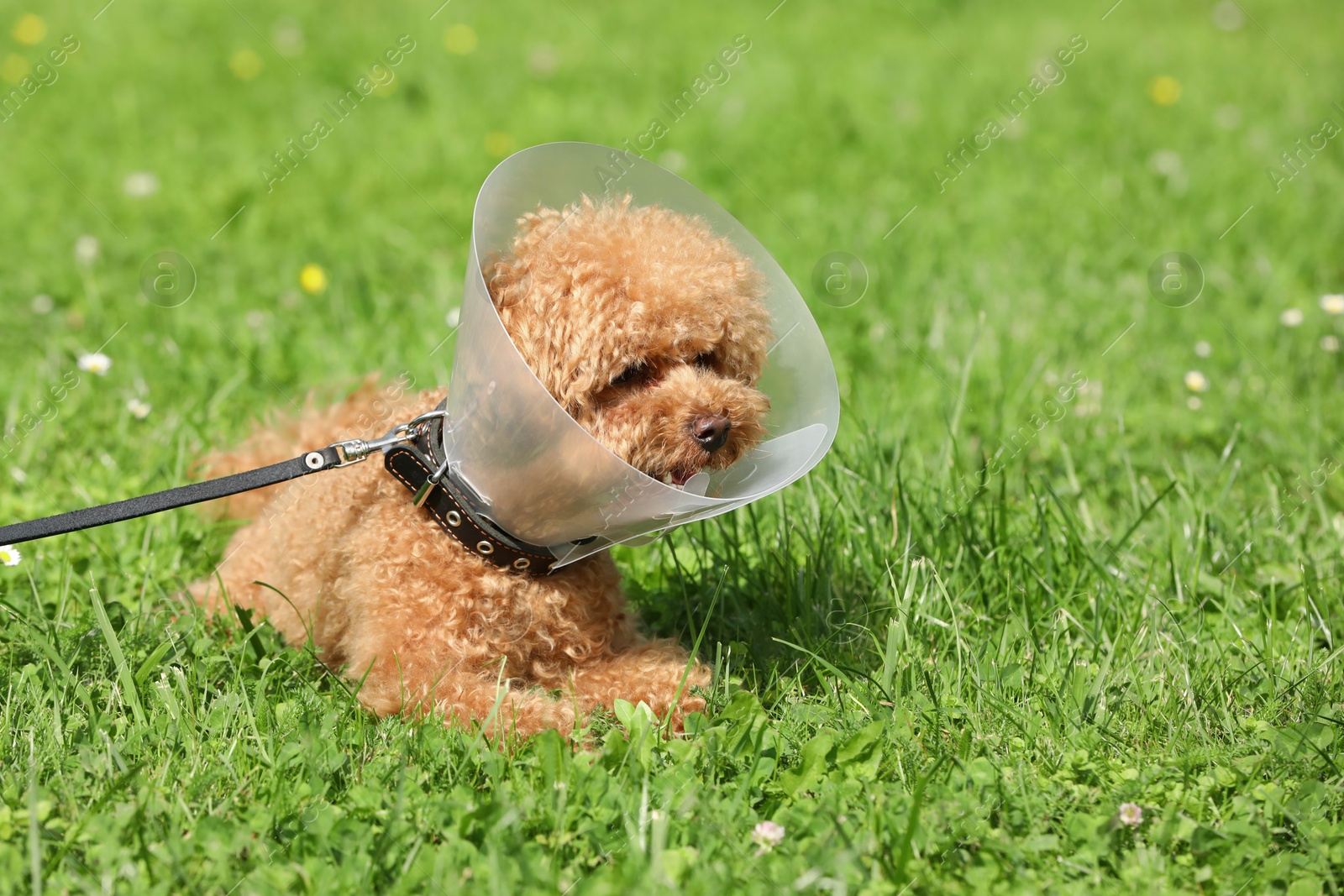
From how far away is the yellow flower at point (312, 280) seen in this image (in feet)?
16.6

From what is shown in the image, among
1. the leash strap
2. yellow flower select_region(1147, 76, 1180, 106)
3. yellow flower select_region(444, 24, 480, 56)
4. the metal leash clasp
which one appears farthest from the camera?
yellow flower select_region(444, 24, 480, 56)

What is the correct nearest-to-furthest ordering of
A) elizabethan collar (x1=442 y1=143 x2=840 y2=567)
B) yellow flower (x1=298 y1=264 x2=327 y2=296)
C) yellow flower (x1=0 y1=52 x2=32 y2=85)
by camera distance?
1. elizabethan collar (x1=442 y1=143 x2=840 y2=567)
2. yellow flower (x1=298 y1=264 x2=327 y2=296)
3. yellow flower (x1=0 y1=52 x2=32 y2=85)

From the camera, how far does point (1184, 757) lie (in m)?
2.41

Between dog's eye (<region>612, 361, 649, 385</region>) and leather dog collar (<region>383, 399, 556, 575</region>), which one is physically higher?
dog's eye (<region>612, 361, 649, 385</region>)

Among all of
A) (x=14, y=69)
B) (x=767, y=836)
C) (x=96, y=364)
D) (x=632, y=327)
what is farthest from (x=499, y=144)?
(x=767, y=836)

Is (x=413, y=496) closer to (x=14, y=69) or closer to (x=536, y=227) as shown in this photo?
(x=536, y=227)

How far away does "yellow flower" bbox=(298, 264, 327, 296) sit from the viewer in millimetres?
5066

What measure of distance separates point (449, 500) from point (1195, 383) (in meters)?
3.07

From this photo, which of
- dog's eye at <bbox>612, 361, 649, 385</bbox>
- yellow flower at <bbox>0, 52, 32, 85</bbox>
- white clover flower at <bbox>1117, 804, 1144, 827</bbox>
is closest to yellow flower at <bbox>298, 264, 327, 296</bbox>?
dog's eye at <bbox>612, 361, 649, 385</bbox>

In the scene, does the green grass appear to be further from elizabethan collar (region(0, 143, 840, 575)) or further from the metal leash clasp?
the metal leash clasp

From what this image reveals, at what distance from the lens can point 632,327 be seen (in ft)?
7.47

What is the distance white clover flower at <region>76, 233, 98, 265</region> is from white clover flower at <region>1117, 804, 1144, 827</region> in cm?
525

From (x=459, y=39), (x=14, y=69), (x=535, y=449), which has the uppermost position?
(x=14, y=69)

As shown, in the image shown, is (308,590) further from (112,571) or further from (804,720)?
(804,720)
